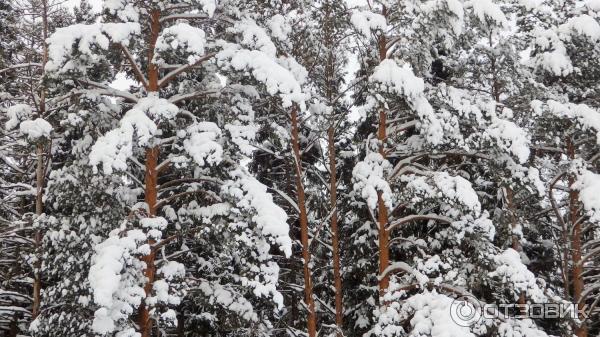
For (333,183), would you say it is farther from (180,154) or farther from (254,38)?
(180,154)

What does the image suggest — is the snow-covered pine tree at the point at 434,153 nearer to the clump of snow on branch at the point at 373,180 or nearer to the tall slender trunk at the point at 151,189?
the clump of snow on branch at the point at 373,180

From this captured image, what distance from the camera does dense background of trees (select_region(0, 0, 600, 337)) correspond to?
28.0 ft

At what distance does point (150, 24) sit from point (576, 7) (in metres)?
10.6

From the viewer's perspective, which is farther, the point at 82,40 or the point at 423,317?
the point at 423,317

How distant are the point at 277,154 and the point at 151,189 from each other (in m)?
5.28

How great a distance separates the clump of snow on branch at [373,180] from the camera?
1037 centimetres

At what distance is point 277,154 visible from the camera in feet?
47.0

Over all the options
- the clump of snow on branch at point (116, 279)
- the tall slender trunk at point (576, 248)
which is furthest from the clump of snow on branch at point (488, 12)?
the clump of snow on branch at point (116, 279)

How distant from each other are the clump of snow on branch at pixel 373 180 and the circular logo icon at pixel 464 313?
7.44 feet

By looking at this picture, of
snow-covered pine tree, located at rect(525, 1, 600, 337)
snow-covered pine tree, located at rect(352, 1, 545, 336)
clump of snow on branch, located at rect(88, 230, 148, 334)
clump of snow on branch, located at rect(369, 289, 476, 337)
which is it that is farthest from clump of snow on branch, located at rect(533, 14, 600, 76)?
clump of snow on branch, located at rect(88, 230, 148, 334)

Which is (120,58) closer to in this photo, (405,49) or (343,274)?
(405,49)

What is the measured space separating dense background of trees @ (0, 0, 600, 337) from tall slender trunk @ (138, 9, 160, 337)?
4cm


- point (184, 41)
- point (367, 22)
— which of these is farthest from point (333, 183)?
point (184, 41)

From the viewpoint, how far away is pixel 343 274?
15.4 meters
